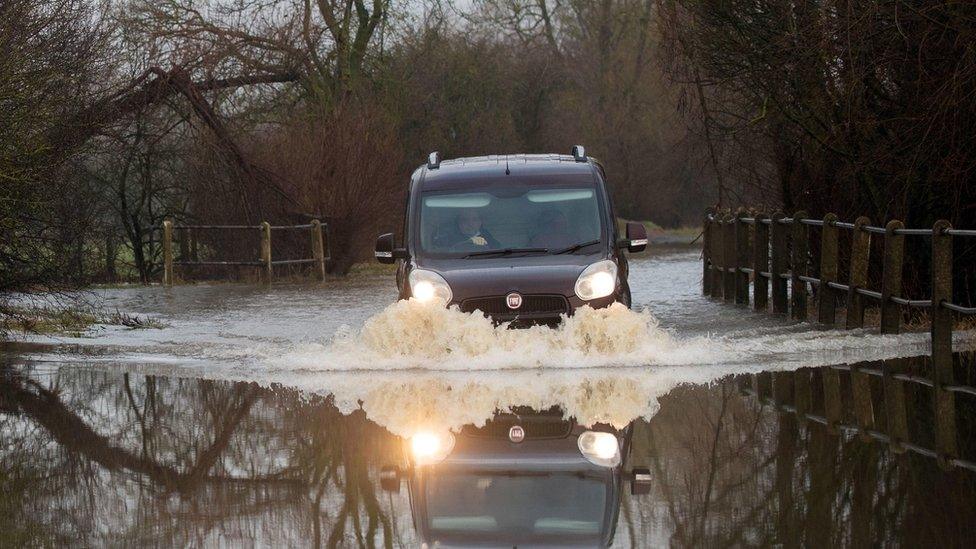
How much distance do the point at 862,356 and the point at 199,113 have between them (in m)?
18.5

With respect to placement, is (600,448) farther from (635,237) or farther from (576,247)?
(635,237)

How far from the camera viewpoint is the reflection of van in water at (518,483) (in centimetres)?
676

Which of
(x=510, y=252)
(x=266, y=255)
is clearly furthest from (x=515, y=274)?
(x=266, y=255)

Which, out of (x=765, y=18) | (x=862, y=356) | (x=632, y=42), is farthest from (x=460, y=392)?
(x=632, y=42)

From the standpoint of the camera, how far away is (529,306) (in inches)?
550

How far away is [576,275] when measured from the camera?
14133 millimetres

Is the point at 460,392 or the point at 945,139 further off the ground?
the point at 945,139

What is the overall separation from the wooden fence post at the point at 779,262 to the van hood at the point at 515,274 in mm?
6452

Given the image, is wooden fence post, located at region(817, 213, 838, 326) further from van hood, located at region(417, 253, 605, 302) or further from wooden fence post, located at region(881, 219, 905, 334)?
van hood, located at region(417, 253, 605, 302)

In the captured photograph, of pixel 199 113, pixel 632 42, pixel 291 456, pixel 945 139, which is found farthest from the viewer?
pixel 632 42

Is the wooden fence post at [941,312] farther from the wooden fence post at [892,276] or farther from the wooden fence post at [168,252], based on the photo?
the wooden fence post at [168,252]

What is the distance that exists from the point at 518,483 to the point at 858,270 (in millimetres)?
10027

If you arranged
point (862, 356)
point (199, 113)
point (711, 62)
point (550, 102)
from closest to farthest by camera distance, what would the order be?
1. point (862, 356)
2. point (711, 62)
3. point (199, 113)
4. point (550, 102)

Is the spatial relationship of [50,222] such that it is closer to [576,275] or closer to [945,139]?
[576,275]
